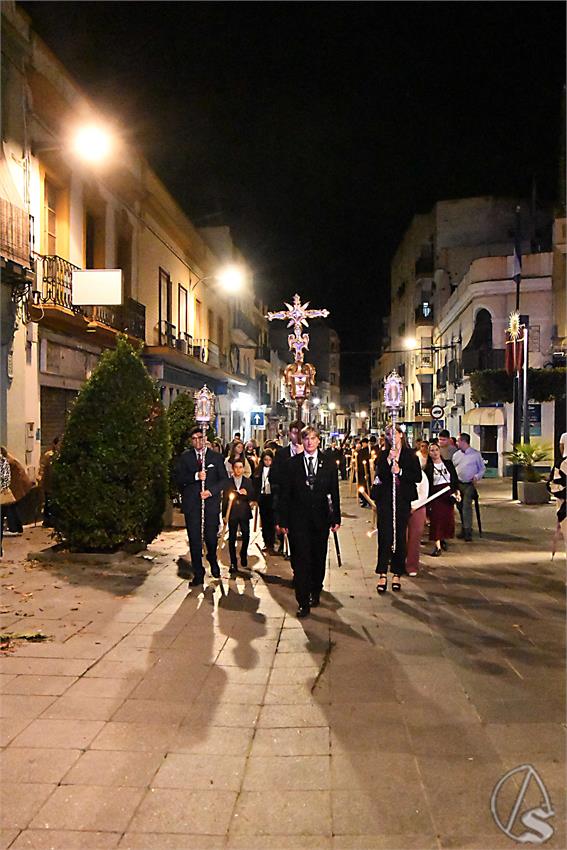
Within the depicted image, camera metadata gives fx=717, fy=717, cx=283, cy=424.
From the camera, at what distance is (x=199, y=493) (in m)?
8.78

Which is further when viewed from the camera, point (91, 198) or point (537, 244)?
point (537, 244)

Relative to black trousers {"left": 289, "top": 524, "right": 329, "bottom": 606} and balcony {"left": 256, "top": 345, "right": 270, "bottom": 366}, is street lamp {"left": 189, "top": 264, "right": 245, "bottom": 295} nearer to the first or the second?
balcony {"left": 256, "top": 345, "right": 270, "bottom": 366}

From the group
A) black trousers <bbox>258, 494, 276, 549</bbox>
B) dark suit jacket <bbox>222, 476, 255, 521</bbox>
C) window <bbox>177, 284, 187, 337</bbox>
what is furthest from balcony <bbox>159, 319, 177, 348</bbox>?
dark suit jacket <bbox>222, 476, 255, 521</bbox>

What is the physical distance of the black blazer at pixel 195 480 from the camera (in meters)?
8.77

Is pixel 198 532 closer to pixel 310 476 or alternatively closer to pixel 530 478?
pixel 310 476

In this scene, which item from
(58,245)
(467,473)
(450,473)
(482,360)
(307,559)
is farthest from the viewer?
(482,360)

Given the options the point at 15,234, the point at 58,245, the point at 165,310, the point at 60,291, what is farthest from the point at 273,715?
the point at 165,310

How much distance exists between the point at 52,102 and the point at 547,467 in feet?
65.9

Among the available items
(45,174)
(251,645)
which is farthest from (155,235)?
(251,645)

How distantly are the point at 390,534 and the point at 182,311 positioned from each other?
2249 cm

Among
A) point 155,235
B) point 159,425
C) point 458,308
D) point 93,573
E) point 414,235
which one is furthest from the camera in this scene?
point 414,235

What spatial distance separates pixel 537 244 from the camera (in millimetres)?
32531

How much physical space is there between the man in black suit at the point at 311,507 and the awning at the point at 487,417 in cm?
2309

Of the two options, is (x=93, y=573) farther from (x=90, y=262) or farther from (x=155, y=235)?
(x=155, y=235)
